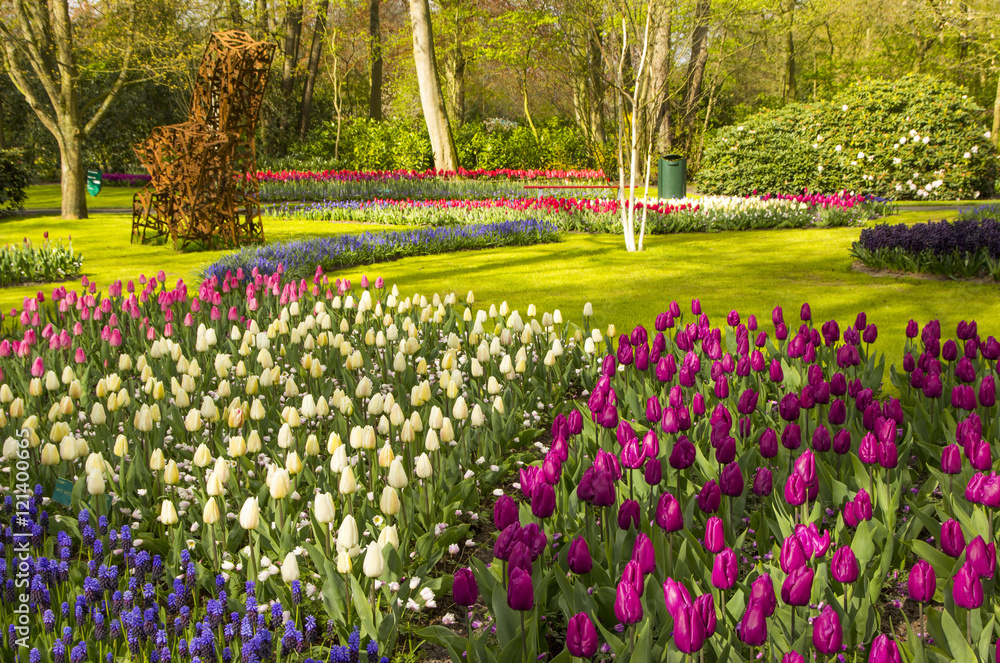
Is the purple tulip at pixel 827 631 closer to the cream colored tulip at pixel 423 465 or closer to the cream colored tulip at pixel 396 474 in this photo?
the cream colored tulip at pixel 396 474

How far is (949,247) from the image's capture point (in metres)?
8.47

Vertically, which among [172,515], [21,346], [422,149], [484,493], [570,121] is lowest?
[484,493]

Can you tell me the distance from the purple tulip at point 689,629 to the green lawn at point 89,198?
68.7 feet

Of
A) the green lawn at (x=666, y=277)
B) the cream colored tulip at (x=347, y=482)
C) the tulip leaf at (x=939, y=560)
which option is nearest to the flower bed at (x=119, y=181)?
the green lawn at (x=666, y=277)

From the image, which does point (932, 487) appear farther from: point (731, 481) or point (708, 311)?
point (708, 311)

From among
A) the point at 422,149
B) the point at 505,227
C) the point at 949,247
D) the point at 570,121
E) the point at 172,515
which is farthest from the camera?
the point at 570,121

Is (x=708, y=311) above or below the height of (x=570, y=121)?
below

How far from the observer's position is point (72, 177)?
52.6ft

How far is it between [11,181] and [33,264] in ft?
32.4

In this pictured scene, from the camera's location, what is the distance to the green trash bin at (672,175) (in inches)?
768

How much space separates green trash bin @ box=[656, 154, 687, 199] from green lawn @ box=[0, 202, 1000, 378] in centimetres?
598

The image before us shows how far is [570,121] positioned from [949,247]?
2961 cm

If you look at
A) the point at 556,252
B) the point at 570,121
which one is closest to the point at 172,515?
the point at 556,252

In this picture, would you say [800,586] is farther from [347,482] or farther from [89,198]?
[89,198]
